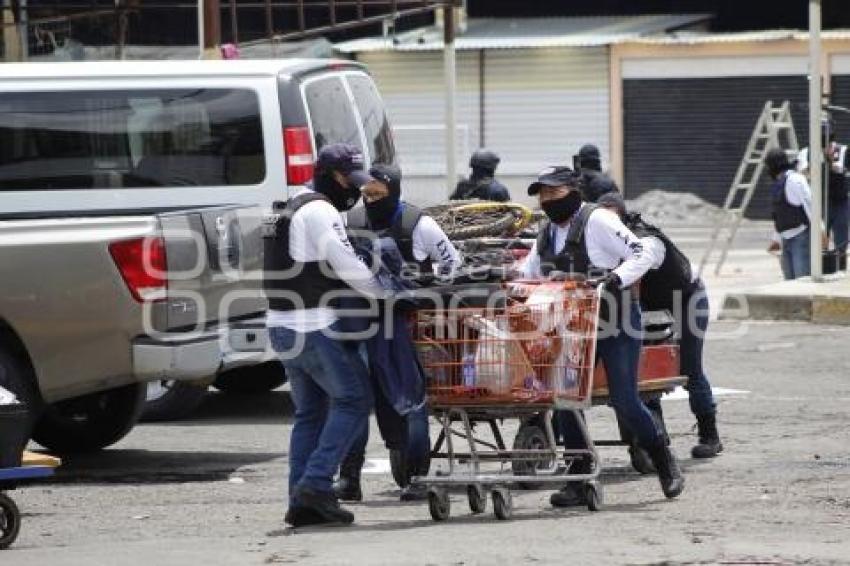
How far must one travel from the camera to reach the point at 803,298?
20.4 m

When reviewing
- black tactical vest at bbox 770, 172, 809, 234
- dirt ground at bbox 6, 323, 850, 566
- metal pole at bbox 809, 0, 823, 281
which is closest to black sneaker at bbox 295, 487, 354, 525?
dirt ground at bbox 6, 323, 850, 566

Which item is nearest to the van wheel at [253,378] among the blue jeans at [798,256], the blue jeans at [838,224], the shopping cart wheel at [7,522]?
the shopping cart wheel at [7,522]

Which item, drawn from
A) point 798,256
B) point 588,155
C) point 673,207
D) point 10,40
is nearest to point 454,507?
point 588,155

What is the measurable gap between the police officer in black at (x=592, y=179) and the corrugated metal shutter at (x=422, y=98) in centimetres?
2245

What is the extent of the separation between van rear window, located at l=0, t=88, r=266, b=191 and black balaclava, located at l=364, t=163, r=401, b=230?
268 centimetres

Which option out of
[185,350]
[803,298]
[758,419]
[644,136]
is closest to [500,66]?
[644,136]

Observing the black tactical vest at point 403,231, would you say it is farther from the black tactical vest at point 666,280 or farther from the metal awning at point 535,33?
the metal awning at point 535,33

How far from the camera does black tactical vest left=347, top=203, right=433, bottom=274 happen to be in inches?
450

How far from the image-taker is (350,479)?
11.4m

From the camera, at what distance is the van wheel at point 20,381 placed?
11.5m

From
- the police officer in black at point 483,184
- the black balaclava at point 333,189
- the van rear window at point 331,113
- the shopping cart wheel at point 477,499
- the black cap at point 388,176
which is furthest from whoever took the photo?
the police officer in black at point 483,184

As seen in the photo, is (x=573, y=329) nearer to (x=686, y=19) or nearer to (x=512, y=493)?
(x=512, y=493)

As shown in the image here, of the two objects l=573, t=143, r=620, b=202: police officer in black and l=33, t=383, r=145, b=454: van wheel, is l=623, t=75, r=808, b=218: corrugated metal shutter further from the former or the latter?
l=33, t=383, r=145, b=454: van wheel

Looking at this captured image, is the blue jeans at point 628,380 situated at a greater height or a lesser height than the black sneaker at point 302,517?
greater
